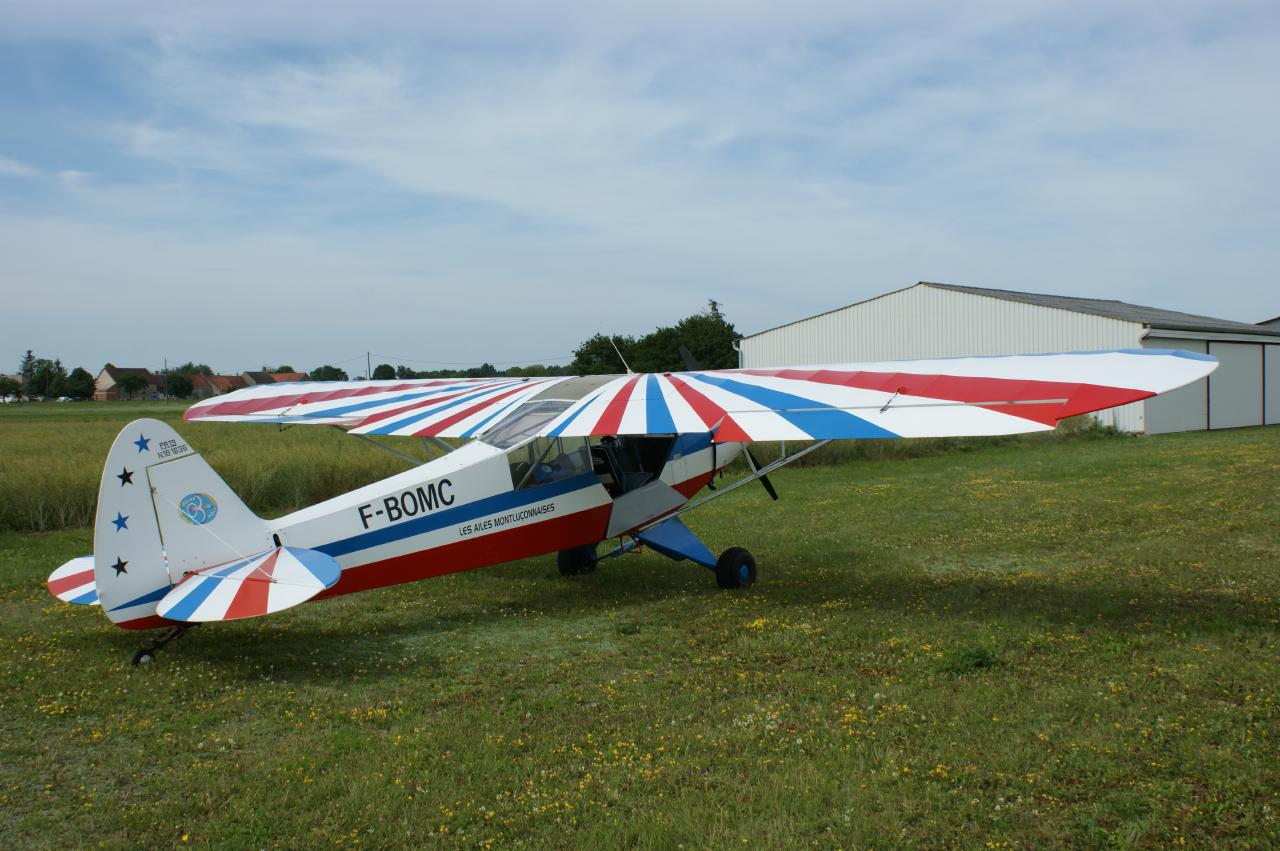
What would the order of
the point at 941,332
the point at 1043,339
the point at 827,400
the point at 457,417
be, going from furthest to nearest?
1. the point at 941,332
2. the point at 1043,339
3. the point at 457,417
4. the point at 827,400

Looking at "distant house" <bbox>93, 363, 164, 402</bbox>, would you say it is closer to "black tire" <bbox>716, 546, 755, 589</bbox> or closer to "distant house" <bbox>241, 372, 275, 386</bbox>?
"distant house" <bbox>241, 372, 275, 386</bbox>

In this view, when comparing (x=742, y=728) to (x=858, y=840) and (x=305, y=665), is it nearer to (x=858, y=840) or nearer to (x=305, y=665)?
(x=858, y=840)

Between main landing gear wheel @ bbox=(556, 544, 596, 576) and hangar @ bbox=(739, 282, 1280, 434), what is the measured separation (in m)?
19.0

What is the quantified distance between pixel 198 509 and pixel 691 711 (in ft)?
11.1

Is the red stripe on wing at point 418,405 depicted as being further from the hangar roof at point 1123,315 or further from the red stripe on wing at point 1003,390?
the hangar roof at point 1123,315

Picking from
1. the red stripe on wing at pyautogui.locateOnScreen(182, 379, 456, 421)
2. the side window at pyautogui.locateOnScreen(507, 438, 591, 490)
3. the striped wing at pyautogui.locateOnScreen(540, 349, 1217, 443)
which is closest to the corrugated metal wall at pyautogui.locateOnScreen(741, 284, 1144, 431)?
the red stripe on wing at pyautogui.locateOnScreen(182, 379, 456, 421)

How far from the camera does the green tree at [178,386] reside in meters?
83.2

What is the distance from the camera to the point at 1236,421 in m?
28.0

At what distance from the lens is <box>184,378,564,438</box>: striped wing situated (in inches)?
325

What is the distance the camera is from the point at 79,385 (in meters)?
79.7

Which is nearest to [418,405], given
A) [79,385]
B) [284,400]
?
[284,400]

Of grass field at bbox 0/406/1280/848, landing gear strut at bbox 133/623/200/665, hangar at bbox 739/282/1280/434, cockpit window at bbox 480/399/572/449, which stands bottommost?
grass field at bbox 0/406/1280/848

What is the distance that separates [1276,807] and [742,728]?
2.23m

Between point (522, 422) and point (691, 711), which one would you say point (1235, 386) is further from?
point (691, 711)
